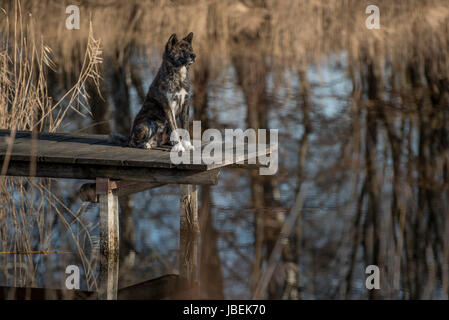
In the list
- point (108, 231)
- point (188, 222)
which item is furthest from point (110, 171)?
point (188, 222)

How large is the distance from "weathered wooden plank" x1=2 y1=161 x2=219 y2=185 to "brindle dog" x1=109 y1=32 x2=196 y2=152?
271 mm

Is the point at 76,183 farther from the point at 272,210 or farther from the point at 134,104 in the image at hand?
the point at 134,104

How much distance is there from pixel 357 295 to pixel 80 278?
2.11 meters

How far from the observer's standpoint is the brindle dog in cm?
561

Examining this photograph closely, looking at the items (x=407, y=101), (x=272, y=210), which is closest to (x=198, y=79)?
(x=407, y=101)

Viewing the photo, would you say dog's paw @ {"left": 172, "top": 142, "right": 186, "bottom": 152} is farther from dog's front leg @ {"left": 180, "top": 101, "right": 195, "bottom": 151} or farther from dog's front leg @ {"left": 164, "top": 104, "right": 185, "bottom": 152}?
dog's front leg @ {"left": 180, "top": 101, "right": 195, "bottom": 151}

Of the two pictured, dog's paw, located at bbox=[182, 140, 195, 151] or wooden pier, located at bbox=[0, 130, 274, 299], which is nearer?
wooden pier, located at bbox=[0, 130, 274, 299]

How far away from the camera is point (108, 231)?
226 inches

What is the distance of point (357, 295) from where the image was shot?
5.13 metres

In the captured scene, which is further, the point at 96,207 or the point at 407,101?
the point at 407,101

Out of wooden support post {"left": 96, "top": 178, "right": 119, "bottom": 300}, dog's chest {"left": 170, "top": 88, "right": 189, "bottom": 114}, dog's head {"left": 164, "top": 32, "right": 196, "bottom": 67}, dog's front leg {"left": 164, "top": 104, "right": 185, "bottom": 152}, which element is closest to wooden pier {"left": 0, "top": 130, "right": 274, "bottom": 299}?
wooden support post {"left": 96, "top": 178, "right": 119, "bottom": 300}

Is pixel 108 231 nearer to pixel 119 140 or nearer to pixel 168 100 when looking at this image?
pixel 119 140

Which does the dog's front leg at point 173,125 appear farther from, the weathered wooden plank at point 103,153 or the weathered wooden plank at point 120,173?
the weathered wooden plank at point 120,173

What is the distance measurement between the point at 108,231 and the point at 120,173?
50 centimetres
